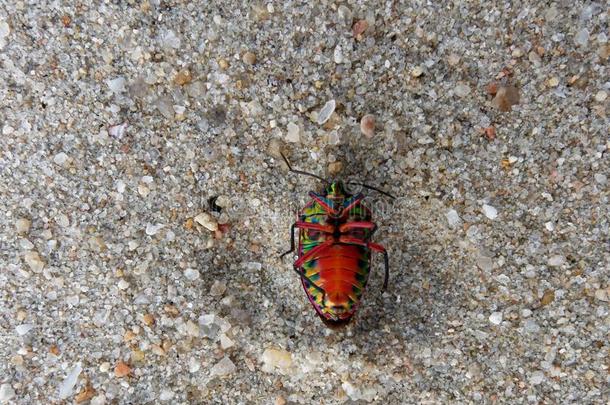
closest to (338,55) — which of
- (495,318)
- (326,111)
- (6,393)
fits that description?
(326,111)

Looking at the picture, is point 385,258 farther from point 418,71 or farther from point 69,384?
point 69,384

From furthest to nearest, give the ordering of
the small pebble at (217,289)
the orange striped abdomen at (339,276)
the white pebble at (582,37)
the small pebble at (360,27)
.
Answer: the small pebble at (217,289) < the small pebble at (360,27) < the white pebble at (582,37) < the orange striped abdomen at (339,276)

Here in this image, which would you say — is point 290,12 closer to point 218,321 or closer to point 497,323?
point 218,321

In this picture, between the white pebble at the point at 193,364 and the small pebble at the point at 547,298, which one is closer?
the small pebble at the point at 547,298

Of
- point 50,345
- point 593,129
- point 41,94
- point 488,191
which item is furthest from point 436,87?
point 50,345

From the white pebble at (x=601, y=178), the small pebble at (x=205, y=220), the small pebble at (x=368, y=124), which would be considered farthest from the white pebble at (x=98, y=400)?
the white pebble at (x=601, y=178)

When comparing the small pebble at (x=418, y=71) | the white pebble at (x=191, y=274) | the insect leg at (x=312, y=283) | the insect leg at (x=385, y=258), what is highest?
the small pebble at (x=418, y=71)

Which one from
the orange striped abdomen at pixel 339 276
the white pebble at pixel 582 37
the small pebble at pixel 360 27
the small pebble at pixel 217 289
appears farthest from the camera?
the small pebble at pixel 217 289

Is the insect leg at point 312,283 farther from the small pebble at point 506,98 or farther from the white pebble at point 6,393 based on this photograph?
the white pebble at point 6,393

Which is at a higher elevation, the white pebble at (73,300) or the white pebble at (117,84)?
the white pebble at (117,84)
